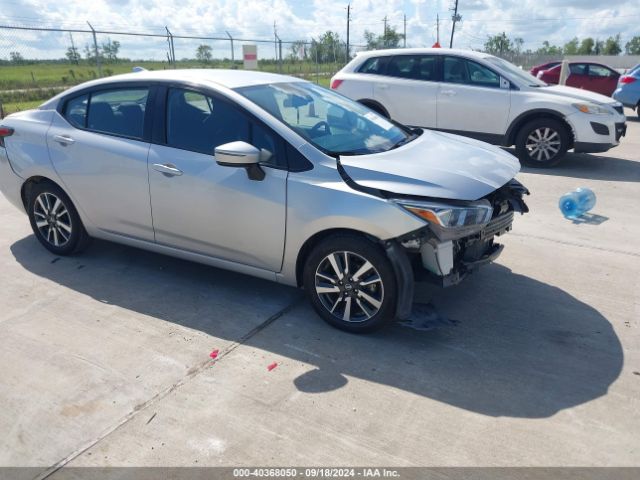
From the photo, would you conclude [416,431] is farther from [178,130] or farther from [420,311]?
[178,130]

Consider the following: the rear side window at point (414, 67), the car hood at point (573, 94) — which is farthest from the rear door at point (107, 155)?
the car hood at point (573, 94)

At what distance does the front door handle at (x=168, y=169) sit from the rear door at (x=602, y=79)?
17.6 m

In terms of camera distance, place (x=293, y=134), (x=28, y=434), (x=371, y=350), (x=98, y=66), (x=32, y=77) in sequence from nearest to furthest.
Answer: (x=28, y=434) → (x=371, y=350) → (x=293, y=134) → (x=98, y=66) → (x=32, y=77)

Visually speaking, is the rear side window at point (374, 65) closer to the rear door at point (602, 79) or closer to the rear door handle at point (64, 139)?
the rear door handle at point (64, 139)

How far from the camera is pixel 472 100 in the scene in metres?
9.08

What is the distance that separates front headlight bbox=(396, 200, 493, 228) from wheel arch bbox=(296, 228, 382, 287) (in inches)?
12.3

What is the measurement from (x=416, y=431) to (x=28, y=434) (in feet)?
6.45

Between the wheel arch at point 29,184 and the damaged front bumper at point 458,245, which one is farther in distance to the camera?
the wheel arch at point 29,184

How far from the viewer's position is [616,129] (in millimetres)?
8492

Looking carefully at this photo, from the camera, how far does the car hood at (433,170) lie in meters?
3.47

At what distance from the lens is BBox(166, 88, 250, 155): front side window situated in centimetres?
398

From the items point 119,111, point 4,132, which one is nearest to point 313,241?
point 119,111

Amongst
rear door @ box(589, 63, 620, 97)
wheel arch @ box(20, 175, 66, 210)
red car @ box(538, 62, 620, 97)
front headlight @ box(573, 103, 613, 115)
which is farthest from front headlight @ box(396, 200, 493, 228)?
rear door @ box(589, 63, 620, 97)

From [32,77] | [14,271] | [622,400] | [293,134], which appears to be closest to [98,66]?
[32,77]
